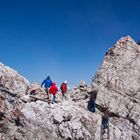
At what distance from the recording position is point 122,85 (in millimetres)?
47688

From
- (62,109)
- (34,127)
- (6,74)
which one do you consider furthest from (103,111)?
(6,74)

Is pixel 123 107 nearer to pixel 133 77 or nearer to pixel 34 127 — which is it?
pixel 133 77

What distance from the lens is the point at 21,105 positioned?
42.3m

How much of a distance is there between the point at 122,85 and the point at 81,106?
707 cm

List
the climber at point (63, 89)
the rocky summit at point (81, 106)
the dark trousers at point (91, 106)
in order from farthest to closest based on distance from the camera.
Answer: the climber at point (63, 89)
the dark trousers at point (91, 106)
the rocky summit at point (81, 106)

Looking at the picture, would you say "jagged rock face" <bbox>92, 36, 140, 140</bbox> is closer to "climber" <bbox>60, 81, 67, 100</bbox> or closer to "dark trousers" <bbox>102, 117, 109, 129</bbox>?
"dark trousers" <bbox>102, 117, 109, 129</bbox>

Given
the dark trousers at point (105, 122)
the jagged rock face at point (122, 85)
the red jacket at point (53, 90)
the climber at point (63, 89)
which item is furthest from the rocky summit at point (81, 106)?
the red jacket at point (53, 90)

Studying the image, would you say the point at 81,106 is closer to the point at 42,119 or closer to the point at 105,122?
the point at 105,122

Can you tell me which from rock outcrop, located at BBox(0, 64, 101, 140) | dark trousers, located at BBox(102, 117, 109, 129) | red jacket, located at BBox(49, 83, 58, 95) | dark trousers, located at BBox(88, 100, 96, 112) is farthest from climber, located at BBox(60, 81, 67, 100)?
dark trousers, located at BBox(102, 117, 109, 129)

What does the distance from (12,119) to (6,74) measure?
28.1 ft

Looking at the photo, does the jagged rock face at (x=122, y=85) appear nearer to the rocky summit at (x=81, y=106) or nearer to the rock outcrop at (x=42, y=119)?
the rocky summit at (x=81, y=106)

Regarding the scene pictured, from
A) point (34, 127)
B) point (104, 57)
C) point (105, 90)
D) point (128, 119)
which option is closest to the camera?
point (34, 127)

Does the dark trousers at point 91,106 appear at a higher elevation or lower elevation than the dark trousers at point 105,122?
higher

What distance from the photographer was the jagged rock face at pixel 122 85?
4406cm
